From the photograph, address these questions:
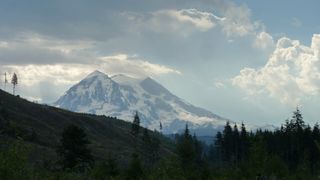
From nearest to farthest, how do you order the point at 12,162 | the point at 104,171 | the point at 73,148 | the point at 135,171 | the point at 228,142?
the point at 12,162 < the point at 135,171 < the point at 104,171 < the point at 73,148 < the point at 228,142

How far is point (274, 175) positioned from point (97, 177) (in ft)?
81.3

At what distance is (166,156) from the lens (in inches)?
3103

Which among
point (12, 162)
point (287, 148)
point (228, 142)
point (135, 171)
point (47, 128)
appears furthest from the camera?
point (47, 128)

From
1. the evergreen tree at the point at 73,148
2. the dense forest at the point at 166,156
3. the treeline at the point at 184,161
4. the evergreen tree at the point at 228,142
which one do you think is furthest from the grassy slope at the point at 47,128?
the evergreen tree at the point at 73,148

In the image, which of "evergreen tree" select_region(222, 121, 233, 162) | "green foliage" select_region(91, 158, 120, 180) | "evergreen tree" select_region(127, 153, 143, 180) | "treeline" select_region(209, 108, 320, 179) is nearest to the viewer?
"evergreen tree" select_region(127, 153, 143, 180)

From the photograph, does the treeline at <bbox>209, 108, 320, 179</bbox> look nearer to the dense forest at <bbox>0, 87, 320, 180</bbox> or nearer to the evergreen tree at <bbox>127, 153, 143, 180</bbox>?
the dense forest at <bbox>0, 87, 320, 180</bbox>

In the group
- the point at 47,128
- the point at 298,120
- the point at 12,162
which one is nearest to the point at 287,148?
the point at 298,120

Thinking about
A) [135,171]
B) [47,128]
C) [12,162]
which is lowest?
[135,171]

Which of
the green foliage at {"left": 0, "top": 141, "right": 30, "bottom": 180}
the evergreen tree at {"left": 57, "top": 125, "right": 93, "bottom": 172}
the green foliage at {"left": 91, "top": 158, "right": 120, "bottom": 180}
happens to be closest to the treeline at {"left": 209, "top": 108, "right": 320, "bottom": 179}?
the green foliage at {"left": 91, "top": 158, "right": 120, "bottom": 180}

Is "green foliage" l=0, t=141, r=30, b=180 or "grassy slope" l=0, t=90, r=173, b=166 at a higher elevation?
"grassy slope" l=0, t=90, r=173, b=166

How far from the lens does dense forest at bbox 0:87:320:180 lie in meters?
43.1

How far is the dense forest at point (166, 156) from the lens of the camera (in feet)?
141

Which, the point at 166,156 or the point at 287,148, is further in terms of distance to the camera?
the point at 287,148

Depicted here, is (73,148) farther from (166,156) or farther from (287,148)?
(287,148)
